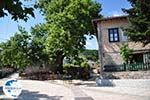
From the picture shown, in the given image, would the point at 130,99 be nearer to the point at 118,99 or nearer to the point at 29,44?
the point at 118,99

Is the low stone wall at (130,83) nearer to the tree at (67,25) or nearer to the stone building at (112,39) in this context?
the stone building at (112,39)

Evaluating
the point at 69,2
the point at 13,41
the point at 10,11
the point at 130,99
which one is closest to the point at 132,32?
the point at 130,99

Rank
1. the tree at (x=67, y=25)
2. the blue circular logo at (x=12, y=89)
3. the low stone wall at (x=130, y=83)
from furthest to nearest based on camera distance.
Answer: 1. the tree at (x=67, y=25)
2. the low stone wall at (x=130, y=83)
3. the blue circular logo at (x=12, y=89)

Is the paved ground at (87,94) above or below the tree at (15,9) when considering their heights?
below

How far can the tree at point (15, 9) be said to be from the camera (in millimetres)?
12778

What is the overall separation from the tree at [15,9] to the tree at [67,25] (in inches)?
965

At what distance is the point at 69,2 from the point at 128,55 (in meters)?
12.4

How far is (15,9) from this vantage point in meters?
13.0

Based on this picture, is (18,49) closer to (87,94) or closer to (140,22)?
(140,22)

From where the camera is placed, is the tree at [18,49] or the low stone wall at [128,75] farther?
the tree at [18,49]

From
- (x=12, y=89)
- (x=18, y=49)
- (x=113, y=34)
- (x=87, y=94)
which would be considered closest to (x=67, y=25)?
(x=113, y=34)

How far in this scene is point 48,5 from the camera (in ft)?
154

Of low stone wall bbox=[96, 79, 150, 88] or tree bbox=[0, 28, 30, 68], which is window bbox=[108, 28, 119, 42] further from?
tree bbox=[0, 28, 30, 68]

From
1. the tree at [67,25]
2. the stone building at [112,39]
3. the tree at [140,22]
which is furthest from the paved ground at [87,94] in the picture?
the tree at [67,25]
